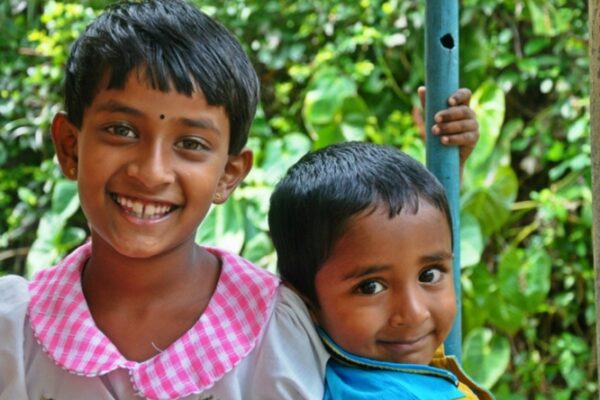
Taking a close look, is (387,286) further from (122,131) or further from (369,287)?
(122,131)

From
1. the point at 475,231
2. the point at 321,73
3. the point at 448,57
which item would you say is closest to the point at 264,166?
the point at 321,73

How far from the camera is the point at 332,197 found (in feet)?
5.07

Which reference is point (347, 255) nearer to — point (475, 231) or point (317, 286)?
point (317, 286)

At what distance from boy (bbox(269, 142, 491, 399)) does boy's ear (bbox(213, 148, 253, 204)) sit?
0.10 metres

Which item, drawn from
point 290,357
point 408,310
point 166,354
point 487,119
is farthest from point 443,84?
point 487,119

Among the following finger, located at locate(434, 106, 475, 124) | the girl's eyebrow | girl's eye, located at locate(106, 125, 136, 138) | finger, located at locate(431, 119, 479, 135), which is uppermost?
finger, located at locate(434, 106, 475, 124)

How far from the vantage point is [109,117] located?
1465mm

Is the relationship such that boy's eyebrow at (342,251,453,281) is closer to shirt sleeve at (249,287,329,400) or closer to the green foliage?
shirt sleeve at (249,287,329,400)

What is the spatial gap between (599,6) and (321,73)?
80.5 inches

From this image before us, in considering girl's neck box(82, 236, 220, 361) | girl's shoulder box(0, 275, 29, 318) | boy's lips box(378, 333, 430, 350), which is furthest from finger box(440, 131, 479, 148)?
girl's shoulder box(0, 275, 29, 318)

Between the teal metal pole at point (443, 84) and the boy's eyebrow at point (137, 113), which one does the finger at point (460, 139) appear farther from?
the boy's eyebrow at point (137, 113)

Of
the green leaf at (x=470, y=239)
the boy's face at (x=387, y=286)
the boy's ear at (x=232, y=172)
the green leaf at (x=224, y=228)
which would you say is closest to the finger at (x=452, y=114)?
the boy's face at (x=387, y=286)

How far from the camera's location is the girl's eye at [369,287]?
1.53m

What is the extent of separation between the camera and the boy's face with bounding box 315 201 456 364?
1511mm
